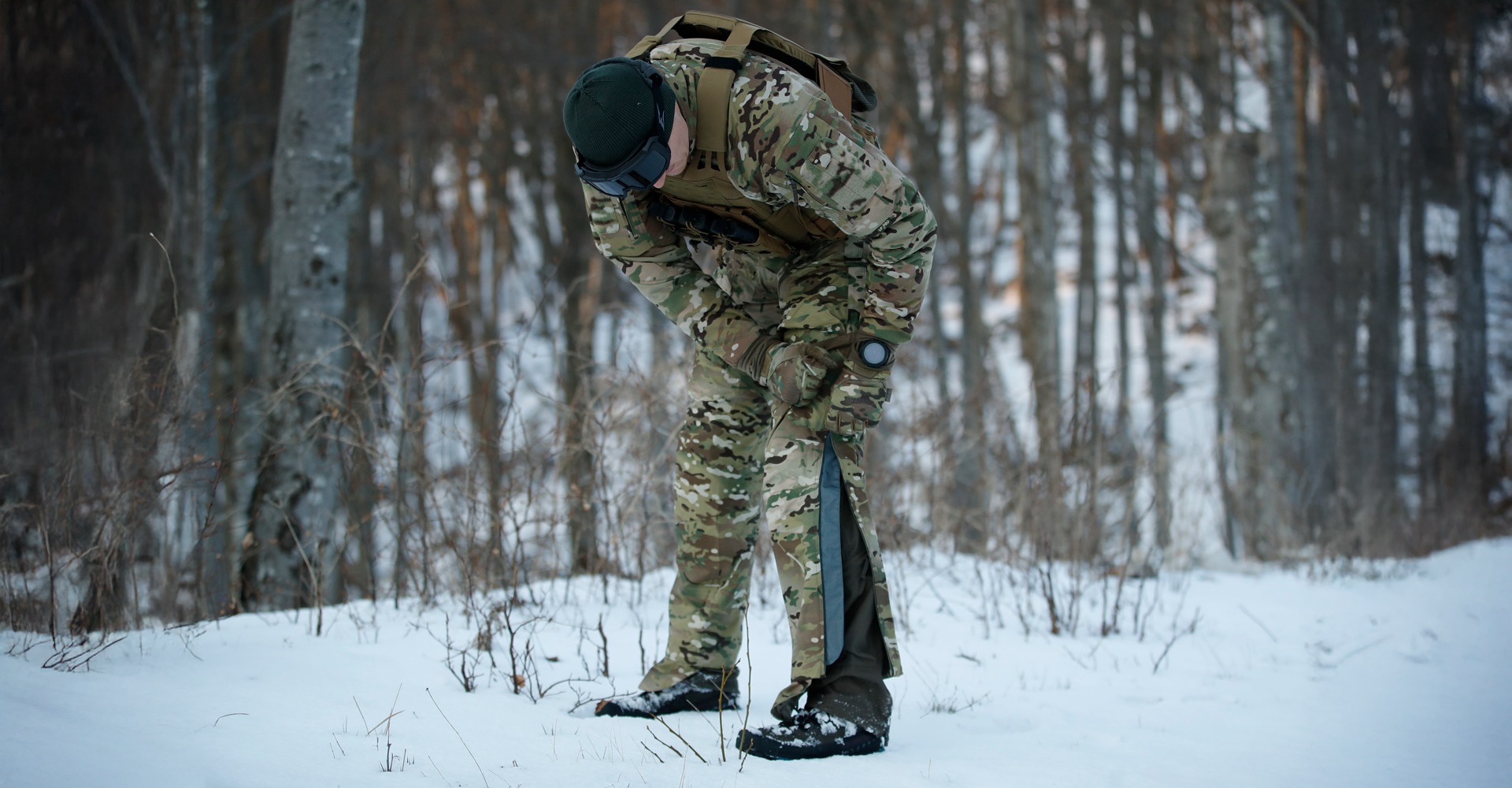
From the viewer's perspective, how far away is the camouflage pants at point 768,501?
2.07 metres

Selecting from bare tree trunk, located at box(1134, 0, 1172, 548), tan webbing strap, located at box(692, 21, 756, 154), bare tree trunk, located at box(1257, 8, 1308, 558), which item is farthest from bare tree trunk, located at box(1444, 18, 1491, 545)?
tan webbing strap, located at box(692, 21, 756, 154)

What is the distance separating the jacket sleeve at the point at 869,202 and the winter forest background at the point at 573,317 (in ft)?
4.84

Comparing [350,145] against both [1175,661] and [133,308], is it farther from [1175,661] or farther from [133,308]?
[1175,661]

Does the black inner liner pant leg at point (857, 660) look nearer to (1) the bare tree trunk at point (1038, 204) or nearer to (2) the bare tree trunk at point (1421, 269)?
(1) the bare tree trunk at point (1038, 204)

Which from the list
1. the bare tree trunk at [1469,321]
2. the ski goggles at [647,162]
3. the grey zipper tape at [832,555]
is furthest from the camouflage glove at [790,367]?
the bare tree trunk at [1469,321]

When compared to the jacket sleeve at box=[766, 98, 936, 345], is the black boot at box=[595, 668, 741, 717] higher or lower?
lower

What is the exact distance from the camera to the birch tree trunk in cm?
473

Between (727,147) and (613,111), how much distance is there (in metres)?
0.27

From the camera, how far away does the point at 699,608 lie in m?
2.27

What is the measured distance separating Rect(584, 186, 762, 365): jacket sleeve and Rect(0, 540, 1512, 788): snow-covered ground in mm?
900

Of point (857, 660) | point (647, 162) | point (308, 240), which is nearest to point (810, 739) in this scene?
point (857, 660)

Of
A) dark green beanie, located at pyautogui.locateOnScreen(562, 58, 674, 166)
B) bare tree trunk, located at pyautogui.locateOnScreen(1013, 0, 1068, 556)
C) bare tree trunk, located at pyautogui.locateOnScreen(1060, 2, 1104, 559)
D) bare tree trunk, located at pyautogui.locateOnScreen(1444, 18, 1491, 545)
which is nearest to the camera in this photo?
dark green beanie, located at pyautogui.locateOnScreen(562, 58, 674, 166)

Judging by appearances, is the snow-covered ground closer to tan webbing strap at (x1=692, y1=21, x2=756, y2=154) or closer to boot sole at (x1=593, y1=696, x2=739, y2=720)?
boot sole at (x1=593, y1=696, x2=739, y2=720)

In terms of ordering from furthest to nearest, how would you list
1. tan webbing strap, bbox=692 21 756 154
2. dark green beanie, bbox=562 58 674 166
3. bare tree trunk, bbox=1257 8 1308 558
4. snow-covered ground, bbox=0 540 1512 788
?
bare tree trunk, bbox=1257 8 1308 558
tan webbing strap, bbox=692 21 756 154
dark green beanie, bbox=562 58 674 166
snow-covered ground, bbox=0 540 1512 788
